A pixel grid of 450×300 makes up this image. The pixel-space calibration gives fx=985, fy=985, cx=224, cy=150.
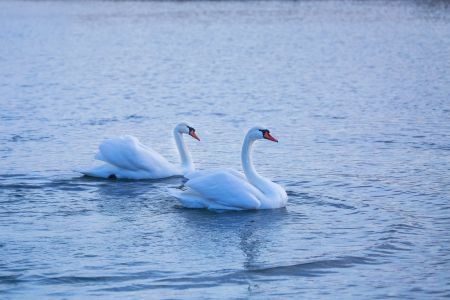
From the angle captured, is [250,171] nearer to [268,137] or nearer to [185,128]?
[268,137]

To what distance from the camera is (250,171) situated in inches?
542

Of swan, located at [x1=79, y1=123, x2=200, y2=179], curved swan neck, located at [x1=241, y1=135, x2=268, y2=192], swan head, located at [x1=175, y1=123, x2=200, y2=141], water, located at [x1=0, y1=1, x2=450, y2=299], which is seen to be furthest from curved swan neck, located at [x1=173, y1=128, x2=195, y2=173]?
curved swan neck, located at [x1=241, y1=135, x2=268, y2=192]

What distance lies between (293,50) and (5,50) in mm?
11858

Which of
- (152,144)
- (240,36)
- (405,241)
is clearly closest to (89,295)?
(405,241)

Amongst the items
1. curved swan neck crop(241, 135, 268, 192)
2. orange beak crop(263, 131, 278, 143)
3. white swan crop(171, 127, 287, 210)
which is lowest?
white swan crop(171, 127, 287, 210)

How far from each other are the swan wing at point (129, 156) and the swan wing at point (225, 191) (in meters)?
1.92

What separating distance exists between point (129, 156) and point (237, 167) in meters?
2.11

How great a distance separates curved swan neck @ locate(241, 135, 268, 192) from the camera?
13.6m

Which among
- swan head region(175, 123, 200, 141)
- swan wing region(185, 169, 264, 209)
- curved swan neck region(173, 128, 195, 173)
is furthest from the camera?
swan head region(175, 123, 200, 141)

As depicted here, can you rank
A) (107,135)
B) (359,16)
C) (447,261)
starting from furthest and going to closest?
(359,16) < (107,135) < (447,261)

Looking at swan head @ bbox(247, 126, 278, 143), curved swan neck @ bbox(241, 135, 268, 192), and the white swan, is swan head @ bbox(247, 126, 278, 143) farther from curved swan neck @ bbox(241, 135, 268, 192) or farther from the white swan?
the white swan

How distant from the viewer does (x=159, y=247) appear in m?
11.7

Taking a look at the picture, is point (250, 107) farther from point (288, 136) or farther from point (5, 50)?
point (5, 50)

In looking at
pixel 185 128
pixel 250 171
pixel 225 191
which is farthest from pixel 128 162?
pixel 225 191
